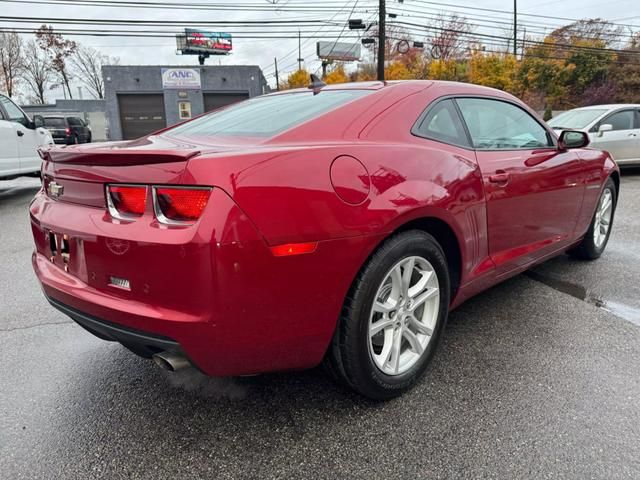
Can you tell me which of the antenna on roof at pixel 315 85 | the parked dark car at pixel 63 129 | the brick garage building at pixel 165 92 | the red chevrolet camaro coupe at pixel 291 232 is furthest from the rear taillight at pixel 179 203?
the brick garage building at pixel 165 92

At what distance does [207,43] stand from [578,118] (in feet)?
115

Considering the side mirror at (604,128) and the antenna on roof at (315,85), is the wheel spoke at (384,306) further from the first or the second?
the side mirror at (604,128)

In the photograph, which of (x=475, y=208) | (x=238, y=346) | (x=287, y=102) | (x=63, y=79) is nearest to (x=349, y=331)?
(x=238, y=346)

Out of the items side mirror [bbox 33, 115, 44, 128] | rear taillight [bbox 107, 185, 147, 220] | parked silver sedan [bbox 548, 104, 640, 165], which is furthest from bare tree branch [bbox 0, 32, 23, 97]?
rear taillight [bbox 107, 185, 147, 220]

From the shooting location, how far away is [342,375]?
6.42ft

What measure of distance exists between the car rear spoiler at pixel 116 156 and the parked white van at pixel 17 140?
21.9 ft

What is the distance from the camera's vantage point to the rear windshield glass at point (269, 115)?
2.14 m

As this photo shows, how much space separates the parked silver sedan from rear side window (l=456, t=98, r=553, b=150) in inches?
256

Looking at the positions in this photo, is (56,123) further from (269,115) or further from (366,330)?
(366,330)

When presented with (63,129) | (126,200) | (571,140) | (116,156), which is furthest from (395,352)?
(63,129)

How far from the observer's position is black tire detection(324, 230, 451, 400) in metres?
1.85

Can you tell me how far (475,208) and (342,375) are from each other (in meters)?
1.11

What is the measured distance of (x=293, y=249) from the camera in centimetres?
162

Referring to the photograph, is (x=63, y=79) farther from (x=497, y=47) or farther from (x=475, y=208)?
(x=475, y=208)
